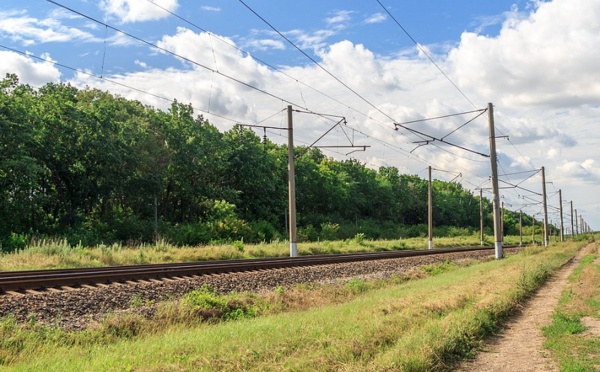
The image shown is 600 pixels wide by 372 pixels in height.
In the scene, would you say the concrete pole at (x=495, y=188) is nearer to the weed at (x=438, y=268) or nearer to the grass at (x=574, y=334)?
the weed at (x=438, y=268)

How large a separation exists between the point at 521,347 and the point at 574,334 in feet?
5.23

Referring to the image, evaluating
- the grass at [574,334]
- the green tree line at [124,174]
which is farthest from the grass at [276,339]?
the green tree line at [124,174]

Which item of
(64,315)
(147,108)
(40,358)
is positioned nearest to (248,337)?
(40,358)

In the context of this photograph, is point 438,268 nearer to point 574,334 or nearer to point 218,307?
point 574,334

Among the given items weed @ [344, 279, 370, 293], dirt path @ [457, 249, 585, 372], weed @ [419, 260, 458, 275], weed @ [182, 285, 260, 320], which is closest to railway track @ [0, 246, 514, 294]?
weed @ [182, 285, 260, 320]

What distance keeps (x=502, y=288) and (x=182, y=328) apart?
403 inches

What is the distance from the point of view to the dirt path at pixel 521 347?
895 centimetres

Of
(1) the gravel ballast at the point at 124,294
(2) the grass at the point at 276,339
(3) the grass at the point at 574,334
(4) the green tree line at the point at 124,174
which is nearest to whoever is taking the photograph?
(2) the grass at the point at 276,339

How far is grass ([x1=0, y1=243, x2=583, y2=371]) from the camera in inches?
309

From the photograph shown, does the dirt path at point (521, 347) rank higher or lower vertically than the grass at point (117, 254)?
lower

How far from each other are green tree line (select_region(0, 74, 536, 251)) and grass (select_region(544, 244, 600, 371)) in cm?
2772

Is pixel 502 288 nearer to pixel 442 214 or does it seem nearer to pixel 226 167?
pixel 226 167

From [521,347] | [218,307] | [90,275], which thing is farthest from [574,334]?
[90,275]

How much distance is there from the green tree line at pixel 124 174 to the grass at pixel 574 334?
27716 mm
